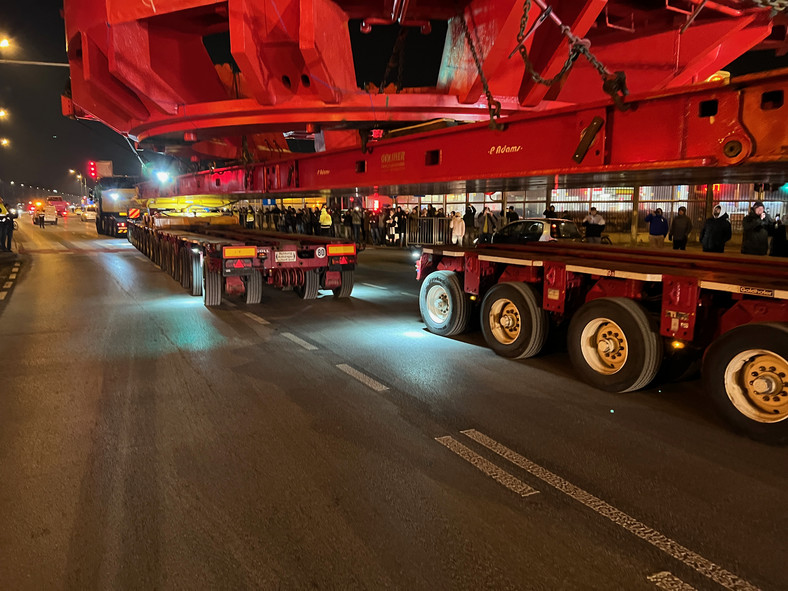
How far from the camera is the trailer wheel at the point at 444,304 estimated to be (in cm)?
821

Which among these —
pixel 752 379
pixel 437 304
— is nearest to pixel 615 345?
pixel 752 379

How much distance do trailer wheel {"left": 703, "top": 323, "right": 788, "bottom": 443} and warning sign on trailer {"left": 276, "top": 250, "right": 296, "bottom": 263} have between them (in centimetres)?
732

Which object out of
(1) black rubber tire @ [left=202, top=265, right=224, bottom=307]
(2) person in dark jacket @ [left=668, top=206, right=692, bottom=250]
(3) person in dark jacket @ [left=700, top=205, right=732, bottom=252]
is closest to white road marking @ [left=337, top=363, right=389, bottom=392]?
(1) black rubber tire @ [left=202, top=265, right=224, bottom=307]

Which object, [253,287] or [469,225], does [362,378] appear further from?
[469,225]

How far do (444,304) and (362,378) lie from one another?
8.66 feet

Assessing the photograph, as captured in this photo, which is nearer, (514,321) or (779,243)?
(514,321)

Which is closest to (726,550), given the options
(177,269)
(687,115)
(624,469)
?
(624,469)

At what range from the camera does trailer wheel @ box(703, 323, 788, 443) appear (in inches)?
176

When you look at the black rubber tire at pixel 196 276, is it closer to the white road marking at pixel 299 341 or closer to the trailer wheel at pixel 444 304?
the white road marking at pixel 299 341

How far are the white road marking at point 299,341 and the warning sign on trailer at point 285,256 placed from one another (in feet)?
7.76

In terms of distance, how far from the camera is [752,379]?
469cm

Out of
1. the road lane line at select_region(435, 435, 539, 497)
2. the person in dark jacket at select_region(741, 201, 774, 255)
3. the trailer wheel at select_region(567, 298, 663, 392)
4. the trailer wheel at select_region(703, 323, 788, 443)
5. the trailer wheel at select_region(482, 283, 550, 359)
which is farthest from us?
the person in dark jacket at select_region(741, 201, 774, 255)

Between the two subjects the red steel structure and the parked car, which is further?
the parked car

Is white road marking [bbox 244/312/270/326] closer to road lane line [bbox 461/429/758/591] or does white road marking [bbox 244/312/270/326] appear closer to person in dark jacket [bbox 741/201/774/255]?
road lane line [bbox 461/429/758/591]
